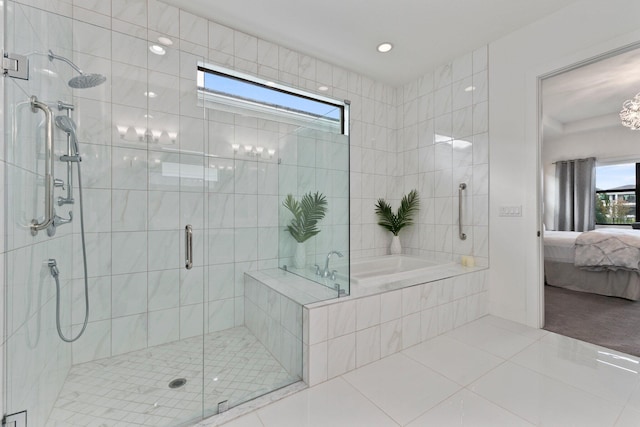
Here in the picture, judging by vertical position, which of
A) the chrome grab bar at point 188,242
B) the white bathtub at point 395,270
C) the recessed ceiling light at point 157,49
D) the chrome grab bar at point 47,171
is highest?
the recessed ceiling light at point 157,49

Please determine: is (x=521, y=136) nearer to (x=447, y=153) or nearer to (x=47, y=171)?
(x=447, y=153)

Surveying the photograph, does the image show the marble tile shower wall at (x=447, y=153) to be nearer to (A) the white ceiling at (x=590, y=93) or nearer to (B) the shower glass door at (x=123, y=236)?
(A) the white ceiling at (x=590, y=93)

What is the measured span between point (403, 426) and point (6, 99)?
214cm

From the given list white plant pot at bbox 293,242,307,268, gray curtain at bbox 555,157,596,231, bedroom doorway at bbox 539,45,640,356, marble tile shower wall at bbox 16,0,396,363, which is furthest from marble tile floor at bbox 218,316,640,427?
gray curtain at bbox 555,157,596,231

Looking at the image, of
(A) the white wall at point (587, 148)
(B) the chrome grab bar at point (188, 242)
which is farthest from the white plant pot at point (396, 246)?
(A) the white wall at point (587, 148)

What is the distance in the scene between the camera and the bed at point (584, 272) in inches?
123

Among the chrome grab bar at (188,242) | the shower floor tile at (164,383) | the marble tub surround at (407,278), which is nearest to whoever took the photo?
the shower floor tile at (164,383)

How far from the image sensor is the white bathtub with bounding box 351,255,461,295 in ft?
7.13

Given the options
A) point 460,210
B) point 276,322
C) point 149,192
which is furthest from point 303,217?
point 460,210

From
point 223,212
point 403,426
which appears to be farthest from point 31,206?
point 403,426

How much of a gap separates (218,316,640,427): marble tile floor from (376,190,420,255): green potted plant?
4.94 ft

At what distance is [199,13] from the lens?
2.32m

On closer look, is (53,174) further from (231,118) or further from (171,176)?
(231,118)

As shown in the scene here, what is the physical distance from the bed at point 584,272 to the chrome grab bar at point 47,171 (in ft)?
16.5
